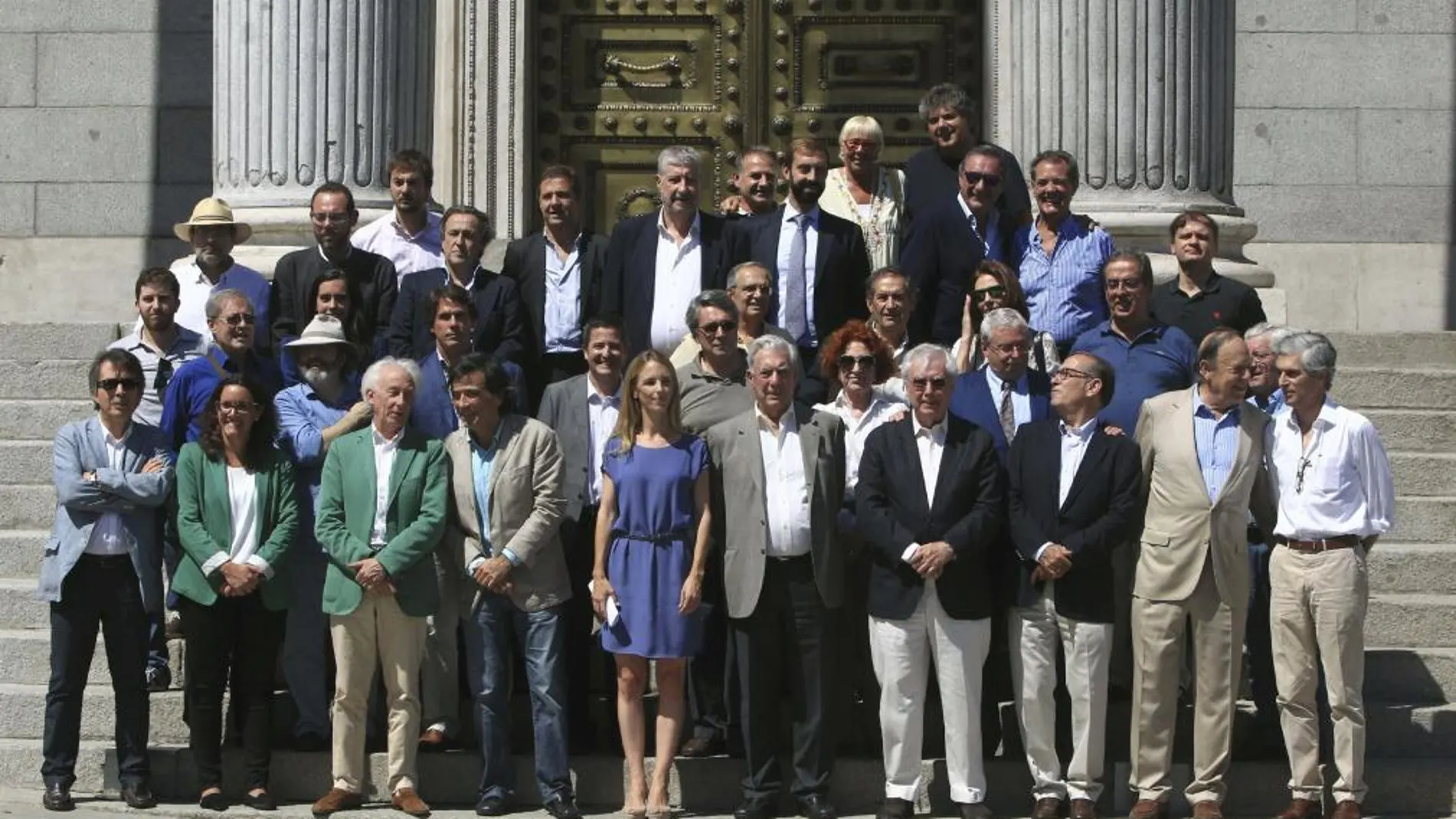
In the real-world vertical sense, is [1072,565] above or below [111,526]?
below

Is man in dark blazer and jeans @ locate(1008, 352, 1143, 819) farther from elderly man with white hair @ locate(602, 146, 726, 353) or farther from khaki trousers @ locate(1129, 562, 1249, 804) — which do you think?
elderly man with white hair @ locate(602, 146, 726, 353)

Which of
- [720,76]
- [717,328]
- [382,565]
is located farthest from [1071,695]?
[720,76]

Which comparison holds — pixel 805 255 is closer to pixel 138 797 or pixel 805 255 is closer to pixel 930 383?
pixel 930 383

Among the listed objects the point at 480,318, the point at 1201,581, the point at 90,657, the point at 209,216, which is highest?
the point at 209,216

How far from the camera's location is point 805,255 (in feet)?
39.2

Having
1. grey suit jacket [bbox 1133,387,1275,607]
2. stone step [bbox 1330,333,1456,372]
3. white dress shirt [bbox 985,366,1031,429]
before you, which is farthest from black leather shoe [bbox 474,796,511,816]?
stone step [bbox 1330,333,1456,372]

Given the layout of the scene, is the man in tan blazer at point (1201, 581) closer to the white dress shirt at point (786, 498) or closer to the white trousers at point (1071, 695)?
the white trousers at point (1071, 695)

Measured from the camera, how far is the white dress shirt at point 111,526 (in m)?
11.1

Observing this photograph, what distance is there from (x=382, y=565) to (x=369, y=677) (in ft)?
1.61

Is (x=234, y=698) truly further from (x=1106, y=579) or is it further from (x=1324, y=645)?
(x=1324, y=645)

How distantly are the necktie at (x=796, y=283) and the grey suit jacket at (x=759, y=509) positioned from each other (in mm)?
935

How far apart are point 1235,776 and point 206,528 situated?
4310mm

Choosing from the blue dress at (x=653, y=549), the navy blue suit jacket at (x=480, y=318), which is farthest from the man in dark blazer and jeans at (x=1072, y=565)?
the navy blue suit jacket at (x=480, y=318)

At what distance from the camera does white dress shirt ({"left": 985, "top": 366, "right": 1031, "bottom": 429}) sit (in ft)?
37.2
